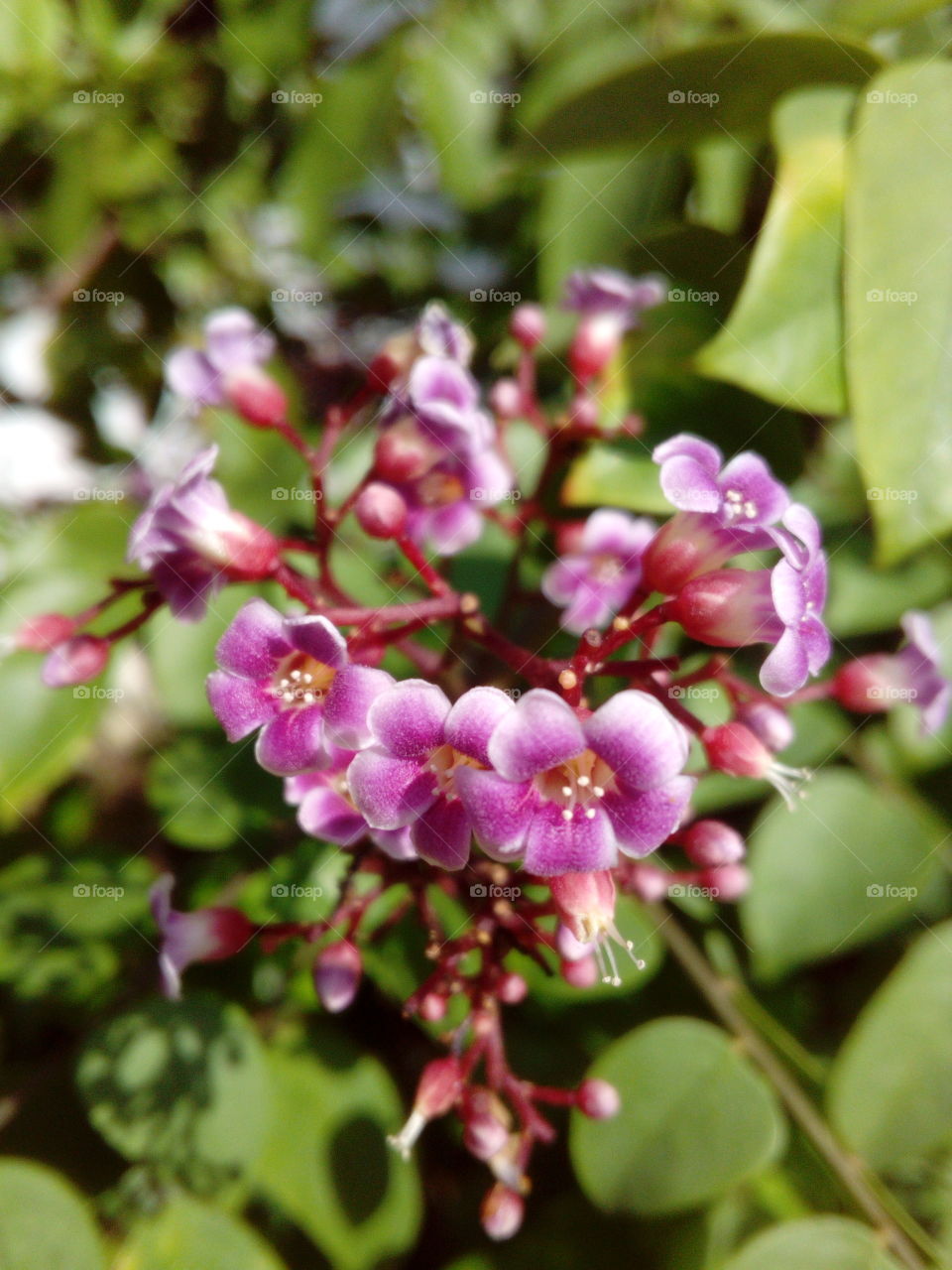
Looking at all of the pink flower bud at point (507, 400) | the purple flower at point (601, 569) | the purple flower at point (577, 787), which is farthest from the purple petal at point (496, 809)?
the pink flower bud at point (507, 400)

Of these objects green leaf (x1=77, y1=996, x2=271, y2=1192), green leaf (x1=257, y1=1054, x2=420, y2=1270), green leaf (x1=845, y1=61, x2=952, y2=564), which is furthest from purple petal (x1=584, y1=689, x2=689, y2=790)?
green leaf (x1=257, y1=1054, x2=420, y2=1270)

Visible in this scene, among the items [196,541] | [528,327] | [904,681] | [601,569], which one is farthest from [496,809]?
[528,327]

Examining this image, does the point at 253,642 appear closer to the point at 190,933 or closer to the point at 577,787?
the point at 577,787

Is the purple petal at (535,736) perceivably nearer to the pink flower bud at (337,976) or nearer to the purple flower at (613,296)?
the pink flower bud at (337,976)

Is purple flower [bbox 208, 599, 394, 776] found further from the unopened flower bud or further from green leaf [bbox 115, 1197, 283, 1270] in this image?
green leaf [bbox 115, 1197, 283, 1270]

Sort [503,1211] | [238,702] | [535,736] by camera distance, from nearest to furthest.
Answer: [535,736]
[238,702]
[503,1211]
